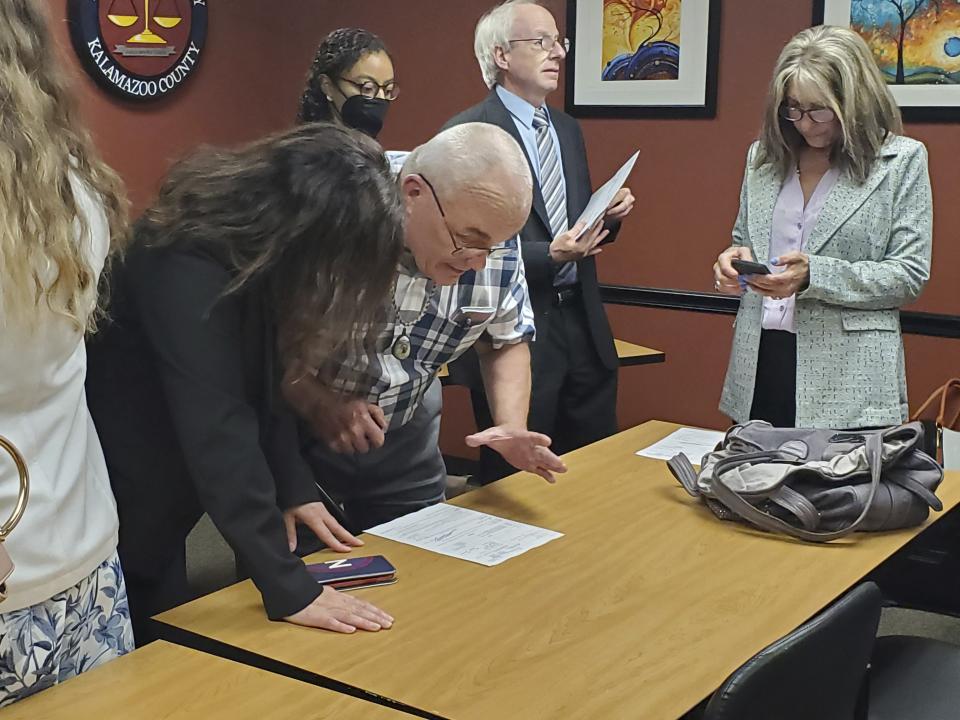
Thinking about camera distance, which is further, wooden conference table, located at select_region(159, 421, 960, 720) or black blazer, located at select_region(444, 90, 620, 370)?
black blazer, located at select_region(444, 90, 620, 370)

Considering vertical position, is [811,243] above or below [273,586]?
above

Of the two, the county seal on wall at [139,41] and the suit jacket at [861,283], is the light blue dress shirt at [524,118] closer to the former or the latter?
the suit jacket at [861,283]

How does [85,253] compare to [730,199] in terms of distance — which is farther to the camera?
[730,199]

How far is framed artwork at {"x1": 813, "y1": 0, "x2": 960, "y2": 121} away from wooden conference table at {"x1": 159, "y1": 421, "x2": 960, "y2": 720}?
6.40 feet

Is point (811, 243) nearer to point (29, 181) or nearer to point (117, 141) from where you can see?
point (29, 181)

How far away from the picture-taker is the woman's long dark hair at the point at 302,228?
1.70 metres

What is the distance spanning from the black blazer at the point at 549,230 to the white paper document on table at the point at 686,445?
21.7 inches

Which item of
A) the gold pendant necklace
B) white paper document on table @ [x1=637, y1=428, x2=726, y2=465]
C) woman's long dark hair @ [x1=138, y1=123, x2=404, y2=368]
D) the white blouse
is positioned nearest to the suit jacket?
white paper document on table @ [x1=637, y1=428, x2=726, y2=465]

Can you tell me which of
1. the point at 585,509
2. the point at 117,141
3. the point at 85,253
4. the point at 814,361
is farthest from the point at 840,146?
the point at 117,141

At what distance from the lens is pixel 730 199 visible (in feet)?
14.5

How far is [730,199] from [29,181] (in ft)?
11.2

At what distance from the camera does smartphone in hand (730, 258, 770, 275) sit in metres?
2.95

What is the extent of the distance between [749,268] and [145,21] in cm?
289

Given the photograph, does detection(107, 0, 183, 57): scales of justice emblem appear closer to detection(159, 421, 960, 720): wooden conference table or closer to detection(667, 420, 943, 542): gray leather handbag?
detection(159, 421, 960, 720): wooden conference table
